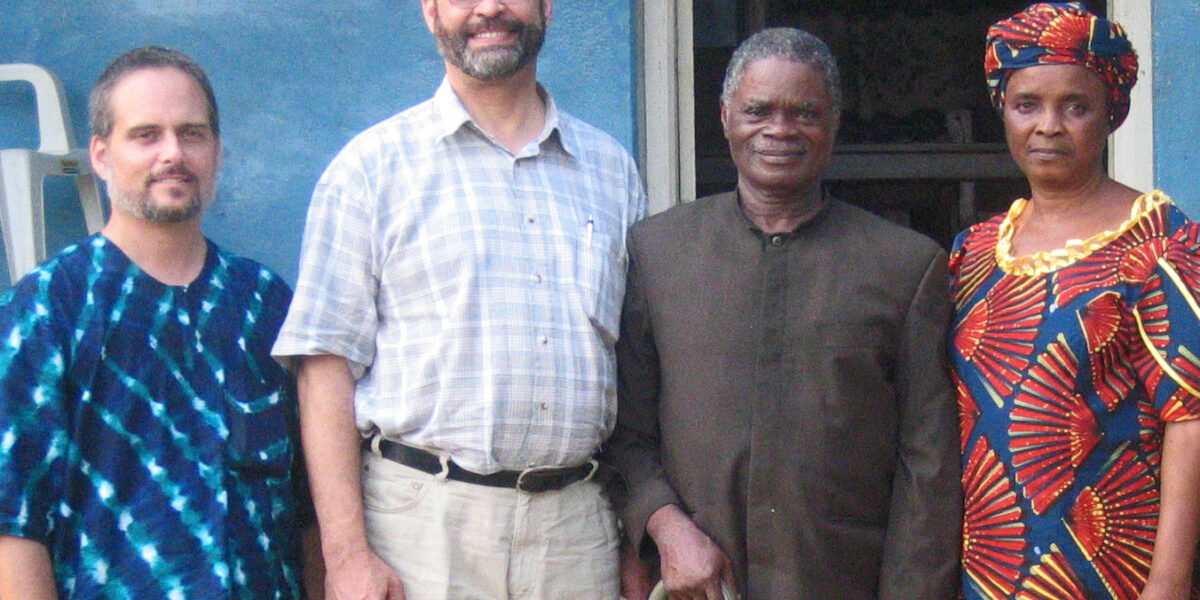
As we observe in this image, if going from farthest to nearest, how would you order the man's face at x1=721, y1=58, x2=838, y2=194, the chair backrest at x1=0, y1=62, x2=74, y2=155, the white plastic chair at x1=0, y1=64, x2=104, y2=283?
the chair backrest at x1=0, y1=62, x2=74, y2=155
the white plastic chair at x1=0, y1=64, x2=104, y2=283
the man's face at x1=721, y1=58, x2=838, y2=194

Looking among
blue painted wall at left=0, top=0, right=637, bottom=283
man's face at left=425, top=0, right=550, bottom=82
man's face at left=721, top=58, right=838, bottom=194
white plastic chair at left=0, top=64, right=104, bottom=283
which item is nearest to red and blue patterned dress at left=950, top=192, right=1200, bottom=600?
man's face at left=721, top=58, right=838, bottom=194

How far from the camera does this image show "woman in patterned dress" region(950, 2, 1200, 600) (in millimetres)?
2305

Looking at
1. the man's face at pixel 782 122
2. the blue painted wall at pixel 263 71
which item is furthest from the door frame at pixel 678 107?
the man's face at pixel 782 122

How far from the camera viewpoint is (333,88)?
3525 mm

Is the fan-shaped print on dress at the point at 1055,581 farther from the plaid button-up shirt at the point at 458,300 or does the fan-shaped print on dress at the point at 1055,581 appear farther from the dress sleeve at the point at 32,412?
the dress sleeve at the point at 32,412

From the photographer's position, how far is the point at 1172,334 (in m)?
2.29

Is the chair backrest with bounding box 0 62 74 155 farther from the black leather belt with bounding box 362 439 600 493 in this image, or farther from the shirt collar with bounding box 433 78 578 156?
the black leather belt with bounding box 362 439 600 493

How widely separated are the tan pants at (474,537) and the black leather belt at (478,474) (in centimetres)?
1

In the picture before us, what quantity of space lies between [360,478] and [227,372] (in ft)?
1.08

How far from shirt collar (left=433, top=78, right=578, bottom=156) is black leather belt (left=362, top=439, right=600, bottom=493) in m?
0.61

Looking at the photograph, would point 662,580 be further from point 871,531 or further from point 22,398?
point 22,398

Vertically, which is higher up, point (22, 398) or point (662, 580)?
point (22, 398)

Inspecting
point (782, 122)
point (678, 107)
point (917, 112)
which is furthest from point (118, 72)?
point (917, 112)

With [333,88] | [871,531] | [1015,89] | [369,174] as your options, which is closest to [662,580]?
[871,531]
